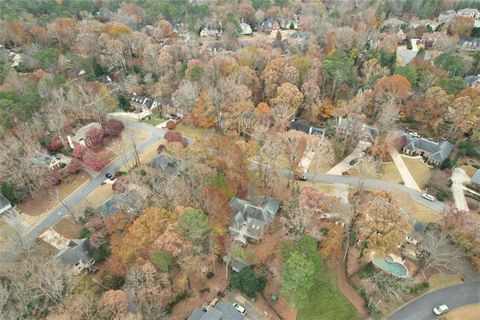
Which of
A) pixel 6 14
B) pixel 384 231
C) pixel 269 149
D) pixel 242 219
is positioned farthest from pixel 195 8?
pixel 384 231

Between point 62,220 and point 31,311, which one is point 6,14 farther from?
point 31,311

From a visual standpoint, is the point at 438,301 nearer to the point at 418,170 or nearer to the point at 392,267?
the point at 392,267

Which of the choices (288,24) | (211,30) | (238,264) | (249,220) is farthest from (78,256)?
(288,24)

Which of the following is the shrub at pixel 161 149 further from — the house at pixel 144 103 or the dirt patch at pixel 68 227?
the house at pixel 144 103

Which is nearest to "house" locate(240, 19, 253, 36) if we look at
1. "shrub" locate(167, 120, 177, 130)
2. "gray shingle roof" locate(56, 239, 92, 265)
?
"shrub" locate(167, 120, 177, 130)

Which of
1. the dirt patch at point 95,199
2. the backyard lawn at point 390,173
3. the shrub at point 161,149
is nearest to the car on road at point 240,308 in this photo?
the dirt patch at point 95,199

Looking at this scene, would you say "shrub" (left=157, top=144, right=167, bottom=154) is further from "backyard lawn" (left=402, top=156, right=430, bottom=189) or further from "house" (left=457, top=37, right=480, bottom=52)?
"house" (left=457, top=37, right=480, bottom=52)
